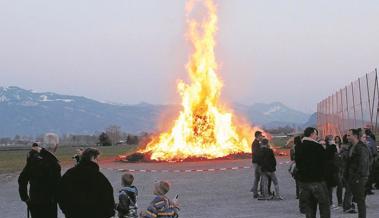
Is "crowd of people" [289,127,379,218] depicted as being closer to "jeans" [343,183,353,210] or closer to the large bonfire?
"jeans" [343,183,353,210]

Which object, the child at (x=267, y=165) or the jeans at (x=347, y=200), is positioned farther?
the child at (x=267, y=165)

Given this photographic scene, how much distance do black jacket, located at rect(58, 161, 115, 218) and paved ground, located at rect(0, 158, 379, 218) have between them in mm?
6491

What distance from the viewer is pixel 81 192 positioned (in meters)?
7.28

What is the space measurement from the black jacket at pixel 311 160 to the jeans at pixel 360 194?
1710 mm

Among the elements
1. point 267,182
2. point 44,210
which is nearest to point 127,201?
point 44,210

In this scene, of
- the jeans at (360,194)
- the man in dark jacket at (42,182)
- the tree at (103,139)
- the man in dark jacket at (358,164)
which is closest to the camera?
the man in dark jacket at (42,182)

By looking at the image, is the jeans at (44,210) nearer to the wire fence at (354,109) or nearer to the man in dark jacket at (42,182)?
the man in dark jacket at (42,182)

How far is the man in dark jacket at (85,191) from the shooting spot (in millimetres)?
7277

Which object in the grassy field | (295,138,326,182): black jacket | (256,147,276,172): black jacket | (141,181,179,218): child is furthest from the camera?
the grassy field

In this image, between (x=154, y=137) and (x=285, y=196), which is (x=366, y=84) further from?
(x=154, y=137)

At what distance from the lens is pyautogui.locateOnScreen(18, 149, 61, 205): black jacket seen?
349 inches

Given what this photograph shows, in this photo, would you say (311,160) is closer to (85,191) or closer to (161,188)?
(161,188)

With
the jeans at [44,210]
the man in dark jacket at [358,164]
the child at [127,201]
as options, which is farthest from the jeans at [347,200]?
the jeans at [44,210]

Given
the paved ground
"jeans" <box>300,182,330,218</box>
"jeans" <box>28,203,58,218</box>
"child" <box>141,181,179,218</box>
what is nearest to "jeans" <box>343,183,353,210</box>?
the paved ground
